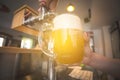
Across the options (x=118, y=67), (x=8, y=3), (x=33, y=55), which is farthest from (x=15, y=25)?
(x=8, y=3)

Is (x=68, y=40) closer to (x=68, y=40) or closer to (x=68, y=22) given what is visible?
(x=68, y=40)

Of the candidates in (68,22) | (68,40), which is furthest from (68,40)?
(68,22)

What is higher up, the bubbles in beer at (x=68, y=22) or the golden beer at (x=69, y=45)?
the bubbles in beer at (x=68, y=22)

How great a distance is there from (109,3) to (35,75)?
253cm

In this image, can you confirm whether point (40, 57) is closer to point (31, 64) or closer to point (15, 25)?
point (31, 64)

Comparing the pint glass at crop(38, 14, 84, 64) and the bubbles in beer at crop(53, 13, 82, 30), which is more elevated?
the bubbles in beer at crop(53, 13, 82, 30)

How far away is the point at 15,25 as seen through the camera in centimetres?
99

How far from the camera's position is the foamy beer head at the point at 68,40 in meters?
0.50

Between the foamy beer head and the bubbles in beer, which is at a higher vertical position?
the bubbles in beer

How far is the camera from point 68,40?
0.51 m

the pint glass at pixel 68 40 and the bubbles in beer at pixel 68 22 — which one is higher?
the bubbles in beer at pixel 68 22

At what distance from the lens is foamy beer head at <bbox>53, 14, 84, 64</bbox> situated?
50 centimetres

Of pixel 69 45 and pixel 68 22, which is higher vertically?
Answer: pixel 68 22

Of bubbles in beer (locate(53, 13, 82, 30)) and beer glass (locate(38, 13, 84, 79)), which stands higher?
bubbles in beer (locate(53, 13, 82, 30))
